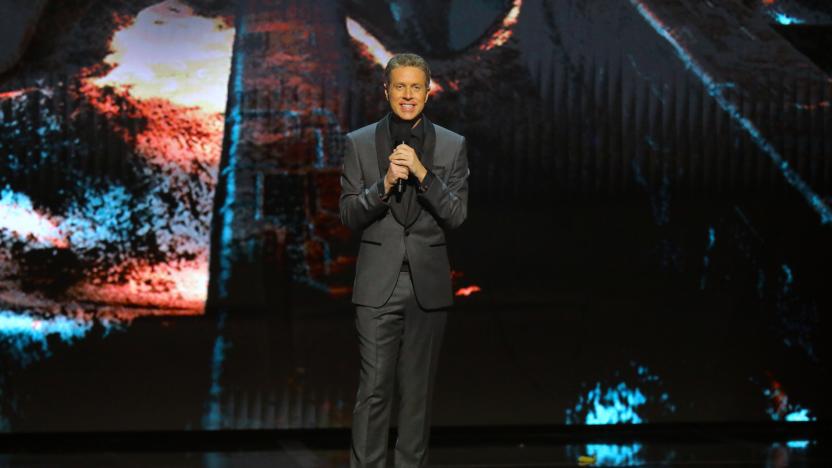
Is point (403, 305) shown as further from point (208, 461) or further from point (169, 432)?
point (169, 432)

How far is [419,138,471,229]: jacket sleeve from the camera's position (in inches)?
81.7

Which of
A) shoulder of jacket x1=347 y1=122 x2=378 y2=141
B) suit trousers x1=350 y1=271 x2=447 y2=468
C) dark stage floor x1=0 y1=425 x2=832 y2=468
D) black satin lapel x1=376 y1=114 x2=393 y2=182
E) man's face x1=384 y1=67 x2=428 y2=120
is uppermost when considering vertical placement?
man's face x1=384 y1=67 x2=428 y2=120

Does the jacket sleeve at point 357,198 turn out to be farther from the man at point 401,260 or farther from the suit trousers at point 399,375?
the suit trousers at point 399,375

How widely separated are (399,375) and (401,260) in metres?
0.25

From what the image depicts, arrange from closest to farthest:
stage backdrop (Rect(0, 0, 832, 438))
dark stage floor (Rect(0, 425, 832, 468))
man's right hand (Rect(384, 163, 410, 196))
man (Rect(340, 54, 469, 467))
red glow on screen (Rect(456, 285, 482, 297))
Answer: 1. man's right hand (Rect(384, 163, 410, 196))
2. man (Rect(340, 54, 469, 467))
3. dark stage floor (Rect(0, 425, 832, 468))
4. stage backdrop (Rect(0, 0, 832, 438))
5. red glow on screen (Rect(456, 285, 482, 297))

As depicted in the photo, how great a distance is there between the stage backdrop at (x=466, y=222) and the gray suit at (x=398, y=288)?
1474mm

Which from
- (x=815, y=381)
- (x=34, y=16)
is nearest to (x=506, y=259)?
(x=815, y=381)

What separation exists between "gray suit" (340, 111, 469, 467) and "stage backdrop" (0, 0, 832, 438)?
1474mm

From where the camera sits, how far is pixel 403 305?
2143mm

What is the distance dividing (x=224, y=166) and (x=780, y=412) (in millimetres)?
2331

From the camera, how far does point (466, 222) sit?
12.2 feet

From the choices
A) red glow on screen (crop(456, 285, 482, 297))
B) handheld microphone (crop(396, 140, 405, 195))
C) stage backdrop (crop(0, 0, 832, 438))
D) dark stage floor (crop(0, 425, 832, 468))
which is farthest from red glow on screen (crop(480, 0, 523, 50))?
handheld microphone (crop(396, 140, 405, 195))

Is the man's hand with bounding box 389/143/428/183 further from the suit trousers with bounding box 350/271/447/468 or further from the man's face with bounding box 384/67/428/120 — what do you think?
the suit trousers with bounding box 350/271/447/468

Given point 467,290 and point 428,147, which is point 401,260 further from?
point 467,290
